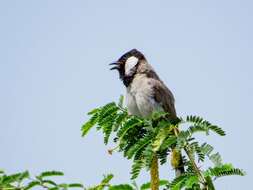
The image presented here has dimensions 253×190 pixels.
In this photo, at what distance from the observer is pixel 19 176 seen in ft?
13.0

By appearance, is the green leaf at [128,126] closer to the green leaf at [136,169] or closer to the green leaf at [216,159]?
the green leaf at [136,169]

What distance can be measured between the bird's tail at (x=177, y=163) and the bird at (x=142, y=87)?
10.4 ft

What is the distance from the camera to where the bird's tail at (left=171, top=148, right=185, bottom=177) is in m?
4.92

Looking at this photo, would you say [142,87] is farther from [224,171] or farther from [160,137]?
[224,171]

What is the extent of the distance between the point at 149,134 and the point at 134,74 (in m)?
4.66

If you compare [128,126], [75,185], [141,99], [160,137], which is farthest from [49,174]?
[141,99]

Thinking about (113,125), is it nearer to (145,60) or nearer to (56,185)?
(56,185)

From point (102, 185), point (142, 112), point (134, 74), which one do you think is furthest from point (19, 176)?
point (134, 74)

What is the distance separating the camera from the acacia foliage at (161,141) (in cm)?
406

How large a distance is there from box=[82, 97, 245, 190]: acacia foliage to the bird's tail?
56mm

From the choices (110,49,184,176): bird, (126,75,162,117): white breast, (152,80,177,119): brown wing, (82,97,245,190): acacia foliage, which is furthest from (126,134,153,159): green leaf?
(152,80,177,119): brown wing

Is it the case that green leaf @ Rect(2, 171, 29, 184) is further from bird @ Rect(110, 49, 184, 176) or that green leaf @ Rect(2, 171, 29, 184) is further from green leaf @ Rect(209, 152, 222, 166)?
bird @ Rect(110, 49, 184, 176)

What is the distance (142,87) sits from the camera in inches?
355

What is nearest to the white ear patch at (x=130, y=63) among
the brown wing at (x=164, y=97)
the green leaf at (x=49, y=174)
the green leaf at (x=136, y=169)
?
the brown wing at (x=164, y=97)
